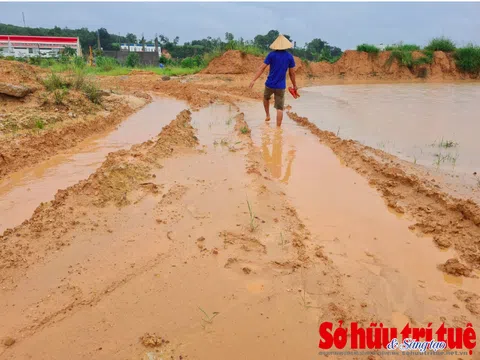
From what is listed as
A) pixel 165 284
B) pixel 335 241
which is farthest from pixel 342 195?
pixel 165 284

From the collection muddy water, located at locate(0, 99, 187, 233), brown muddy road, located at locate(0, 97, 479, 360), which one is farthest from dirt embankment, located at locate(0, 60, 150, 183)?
brown muddy road, located at locate(0, 97, 479, 360)

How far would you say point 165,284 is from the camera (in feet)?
7.82

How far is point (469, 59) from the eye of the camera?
23.3m

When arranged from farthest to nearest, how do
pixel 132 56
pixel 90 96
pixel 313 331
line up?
pixel 132 56 < pixel 90 96 < pixel 313 331

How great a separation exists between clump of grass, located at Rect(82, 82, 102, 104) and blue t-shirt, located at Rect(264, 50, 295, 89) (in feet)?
13.6

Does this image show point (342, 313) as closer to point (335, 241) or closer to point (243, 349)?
point (243, 349)

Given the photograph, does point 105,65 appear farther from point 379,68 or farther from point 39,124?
point 379,68

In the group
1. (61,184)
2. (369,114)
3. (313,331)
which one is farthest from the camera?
(369,114)

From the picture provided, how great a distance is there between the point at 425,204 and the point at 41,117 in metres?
6.27

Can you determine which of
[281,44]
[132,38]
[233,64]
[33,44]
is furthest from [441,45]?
[132,38]

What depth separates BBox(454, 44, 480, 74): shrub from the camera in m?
23.3

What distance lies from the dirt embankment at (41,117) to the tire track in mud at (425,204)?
15.0 ft

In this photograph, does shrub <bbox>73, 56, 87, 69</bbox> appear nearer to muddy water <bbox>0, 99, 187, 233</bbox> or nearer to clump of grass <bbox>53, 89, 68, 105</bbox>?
clump of grass <bbox>53, 89, 68, 105</bbox>

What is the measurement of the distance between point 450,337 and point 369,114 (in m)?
8.12
